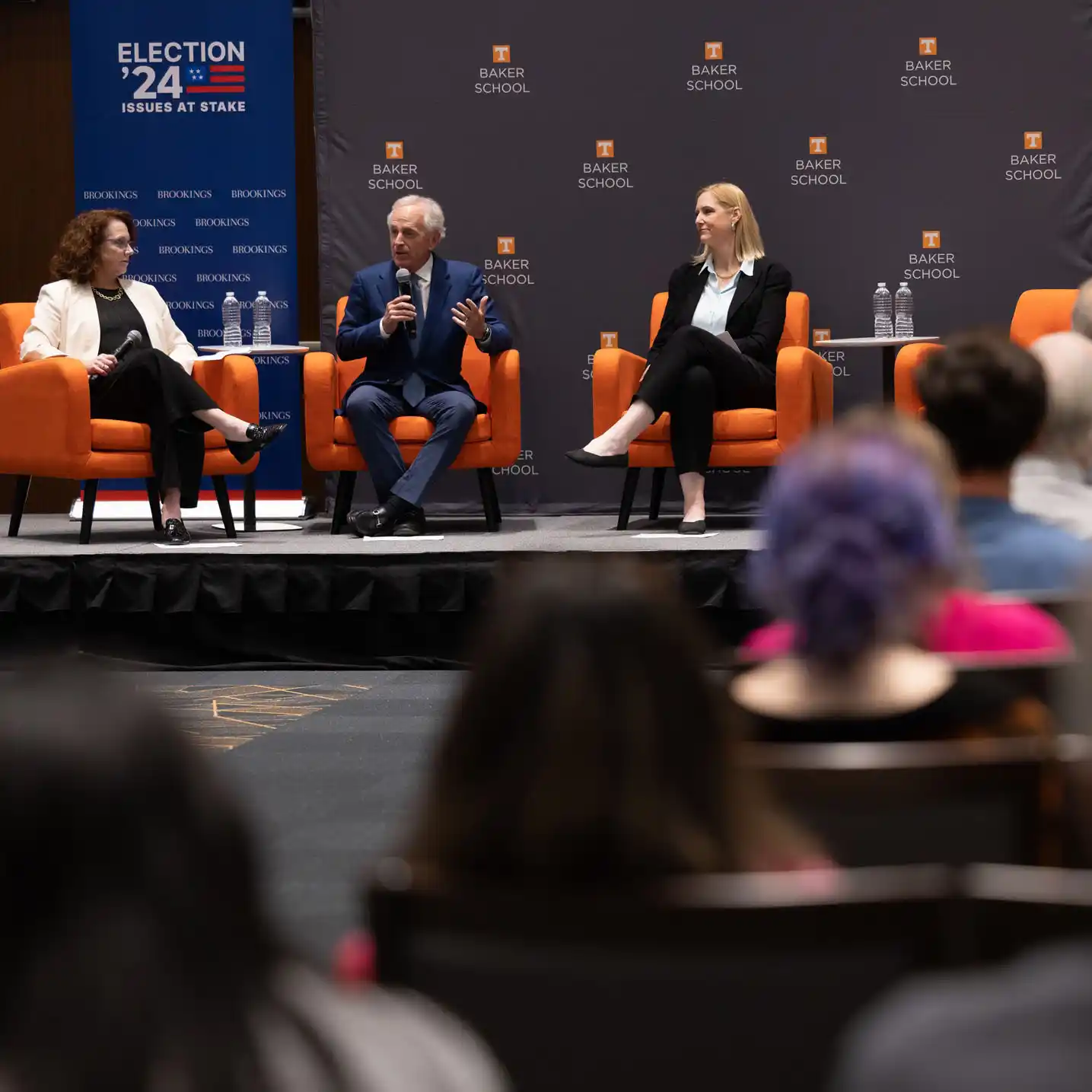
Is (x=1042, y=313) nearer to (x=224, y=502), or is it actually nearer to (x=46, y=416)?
(x=224, y=502)

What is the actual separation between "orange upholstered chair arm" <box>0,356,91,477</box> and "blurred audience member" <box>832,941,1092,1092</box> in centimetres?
523

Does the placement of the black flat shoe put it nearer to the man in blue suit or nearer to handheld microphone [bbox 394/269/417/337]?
the man in blue suit

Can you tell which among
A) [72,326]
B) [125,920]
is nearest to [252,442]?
[72,326]

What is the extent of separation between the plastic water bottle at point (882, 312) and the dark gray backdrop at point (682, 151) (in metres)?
0.08

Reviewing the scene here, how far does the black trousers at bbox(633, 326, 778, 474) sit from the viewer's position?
18.4 ft

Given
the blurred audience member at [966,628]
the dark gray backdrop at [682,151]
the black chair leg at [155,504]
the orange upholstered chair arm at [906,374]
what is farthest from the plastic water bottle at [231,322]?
the blurred audience member at [966,628]

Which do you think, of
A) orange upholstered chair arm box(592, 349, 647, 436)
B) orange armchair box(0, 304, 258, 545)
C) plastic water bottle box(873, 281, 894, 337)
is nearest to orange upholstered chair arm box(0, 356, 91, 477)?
orange armchair box(0, 304, 258, 545)

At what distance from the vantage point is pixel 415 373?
19.4ft

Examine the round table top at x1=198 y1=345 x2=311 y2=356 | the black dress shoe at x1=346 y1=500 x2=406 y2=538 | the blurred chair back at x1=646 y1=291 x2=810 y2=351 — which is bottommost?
the black dress shoe at x1=346 y1=500 x2=406 y2=538

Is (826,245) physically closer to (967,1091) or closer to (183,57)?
(183,57)

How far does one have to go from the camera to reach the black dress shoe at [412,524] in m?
5.74

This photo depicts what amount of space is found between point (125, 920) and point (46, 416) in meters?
5.26

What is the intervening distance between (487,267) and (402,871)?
19.6ft

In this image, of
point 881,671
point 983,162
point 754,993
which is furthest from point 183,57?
point 754,993
